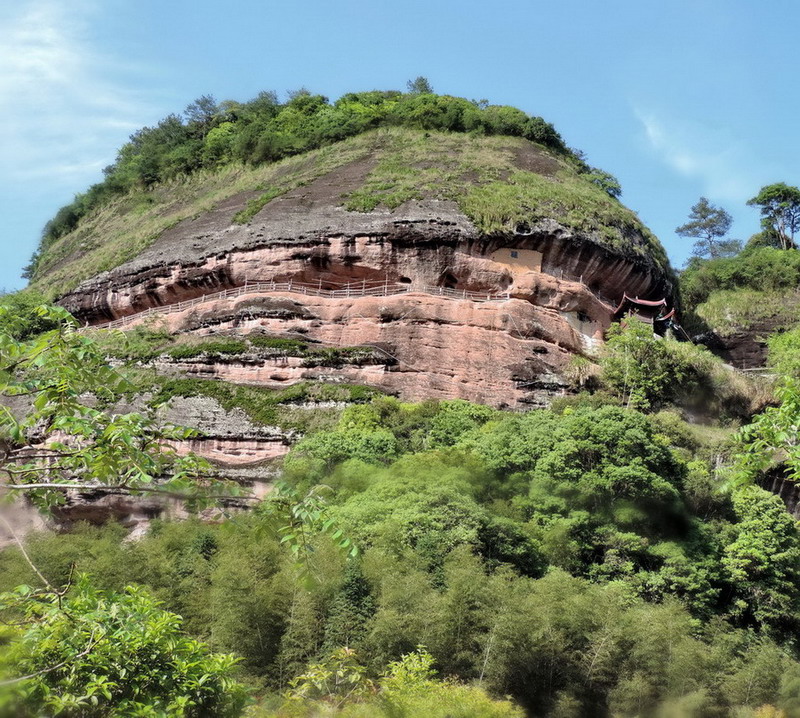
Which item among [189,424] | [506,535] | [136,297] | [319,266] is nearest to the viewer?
[506,535]

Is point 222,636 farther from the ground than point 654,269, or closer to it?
closer to it

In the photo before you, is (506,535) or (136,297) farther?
(136,297)

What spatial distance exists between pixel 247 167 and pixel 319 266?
13274 millimetres

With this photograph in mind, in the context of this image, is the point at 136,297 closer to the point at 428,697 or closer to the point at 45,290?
the point at 45,290

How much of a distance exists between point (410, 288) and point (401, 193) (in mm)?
4006

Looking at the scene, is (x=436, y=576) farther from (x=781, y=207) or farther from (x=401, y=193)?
(x=781, y=207)

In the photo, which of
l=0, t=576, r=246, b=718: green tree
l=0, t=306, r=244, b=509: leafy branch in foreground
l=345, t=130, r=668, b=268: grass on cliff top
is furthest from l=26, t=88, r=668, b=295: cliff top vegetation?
l=0, t=306, r=244, b=509: leafy branch in foreground

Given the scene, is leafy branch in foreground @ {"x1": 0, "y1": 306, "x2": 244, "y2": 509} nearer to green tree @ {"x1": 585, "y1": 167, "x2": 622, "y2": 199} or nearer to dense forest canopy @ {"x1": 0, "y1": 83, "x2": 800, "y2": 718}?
dense forest canopy @ {"x1": 0, "y1": 83, "x2": 800, "y2": 718}

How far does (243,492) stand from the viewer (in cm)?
749

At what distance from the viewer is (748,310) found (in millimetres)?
41469

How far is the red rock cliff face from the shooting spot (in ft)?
94.6

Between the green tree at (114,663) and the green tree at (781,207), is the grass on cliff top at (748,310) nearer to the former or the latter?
the green tree at (781,207)

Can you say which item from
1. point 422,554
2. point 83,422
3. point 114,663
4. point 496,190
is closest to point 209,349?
point 496,190

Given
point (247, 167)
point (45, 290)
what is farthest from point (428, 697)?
point (247, 167)
